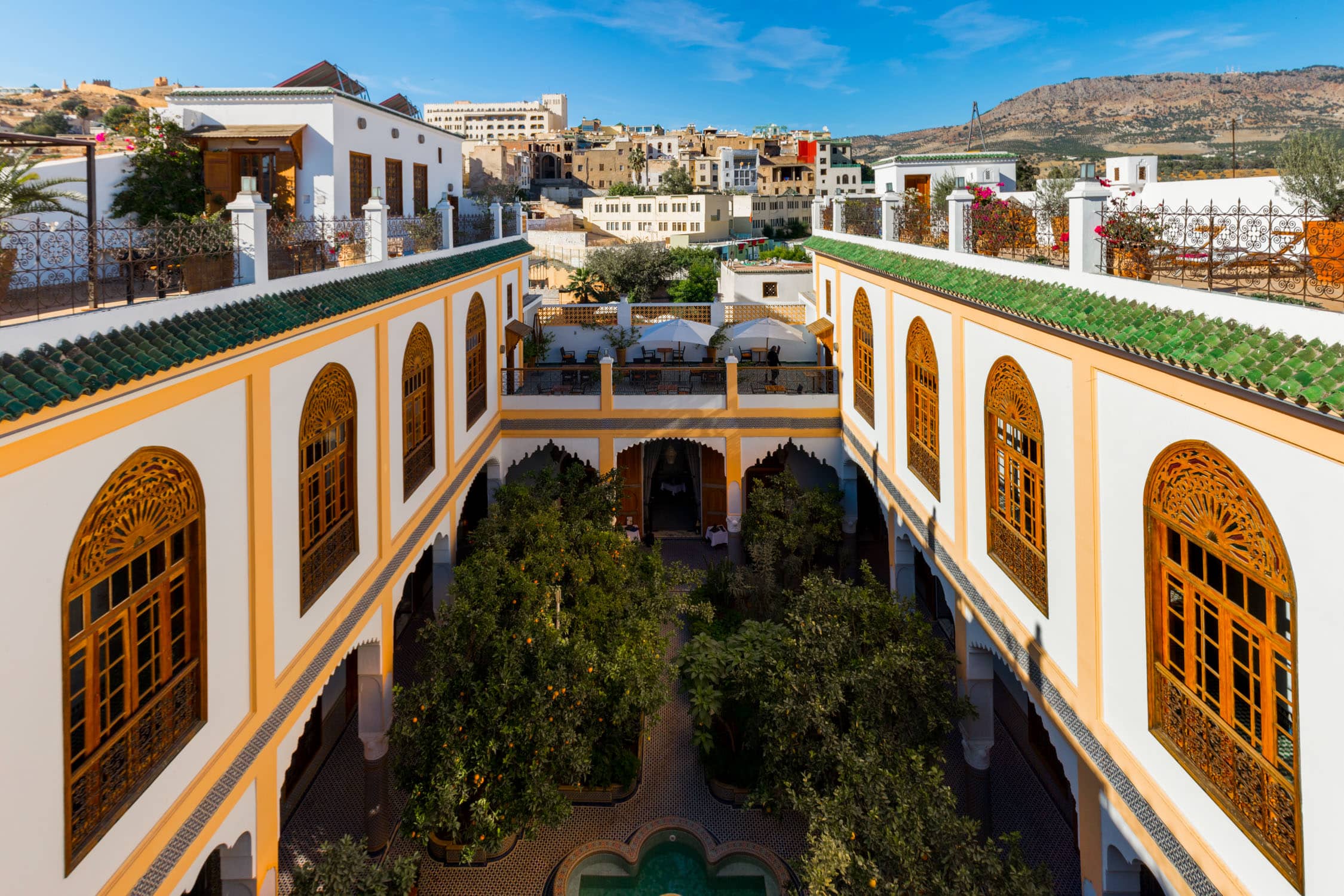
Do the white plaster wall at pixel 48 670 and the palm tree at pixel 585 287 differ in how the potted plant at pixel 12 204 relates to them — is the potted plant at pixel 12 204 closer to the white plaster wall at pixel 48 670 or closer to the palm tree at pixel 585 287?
the white plaster wall at pixel 48 670

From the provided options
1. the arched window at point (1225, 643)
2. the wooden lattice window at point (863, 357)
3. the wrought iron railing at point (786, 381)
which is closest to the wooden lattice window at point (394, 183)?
the wrought iron railing at point (786, 381)

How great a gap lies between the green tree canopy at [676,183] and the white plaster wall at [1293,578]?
7380 cm

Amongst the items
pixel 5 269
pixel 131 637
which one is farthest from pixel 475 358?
pixel 131 637

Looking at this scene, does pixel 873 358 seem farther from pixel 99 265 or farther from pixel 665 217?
pixel 665 217

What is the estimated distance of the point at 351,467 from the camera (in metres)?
7.82

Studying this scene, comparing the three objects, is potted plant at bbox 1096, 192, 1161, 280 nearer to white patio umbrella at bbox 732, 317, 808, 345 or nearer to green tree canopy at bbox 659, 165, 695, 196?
white patio umbrella at bbox 732, 317, 808, 345

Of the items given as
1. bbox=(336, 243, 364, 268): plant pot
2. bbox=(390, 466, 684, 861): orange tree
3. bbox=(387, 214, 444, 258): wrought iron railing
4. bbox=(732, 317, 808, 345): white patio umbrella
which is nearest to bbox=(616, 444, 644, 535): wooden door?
bbox=(732, 317, 808, 345): white patio umbrella

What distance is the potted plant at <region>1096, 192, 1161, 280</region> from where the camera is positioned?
19.2 ft

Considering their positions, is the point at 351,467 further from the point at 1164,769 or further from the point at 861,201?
the point at 861,201

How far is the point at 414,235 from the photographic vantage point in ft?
35.1

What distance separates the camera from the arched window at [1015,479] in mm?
6664

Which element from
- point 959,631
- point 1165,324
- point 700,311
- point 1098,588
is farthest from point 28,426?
point 700,311

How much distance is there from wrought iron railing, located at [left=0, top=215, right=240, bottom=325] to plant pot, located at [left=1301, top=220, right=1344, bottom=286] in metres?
0.28

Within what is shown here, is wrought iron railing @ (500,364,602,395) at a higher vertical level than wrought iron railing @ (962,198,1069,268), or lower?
lower
